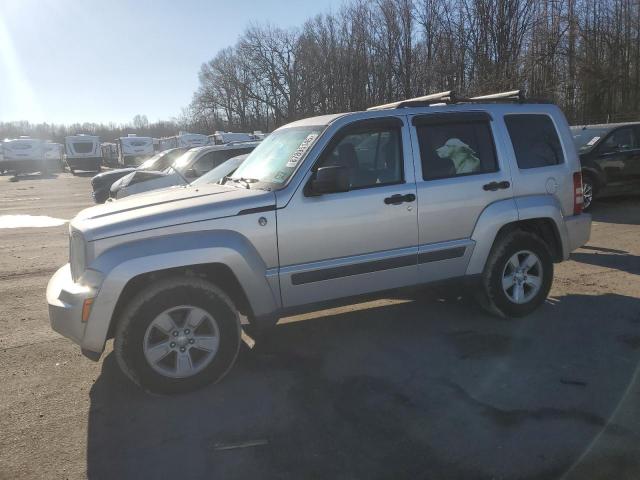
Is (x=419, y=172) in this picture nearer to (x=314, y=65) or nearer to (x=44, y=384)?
(x=44, y=384)

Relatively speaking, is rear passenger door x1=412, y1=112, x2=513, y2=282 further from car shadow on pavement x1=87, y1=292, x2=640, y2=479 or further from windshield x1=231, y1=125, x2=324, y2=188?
windshield x1=231, y1=125, x2=324, y2=188

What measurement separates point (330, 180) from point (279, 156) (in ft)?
2.75

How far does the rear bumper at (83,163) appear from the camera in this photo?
39344mm

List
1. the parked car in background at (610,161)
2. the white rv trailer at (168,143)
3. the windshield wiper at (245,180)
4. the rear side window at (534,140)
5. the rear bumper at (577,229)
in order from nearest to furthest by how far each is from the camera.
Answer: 1. the windshield wiper at (245,180)
2. the rear side window at (534,140)
3. the rear bumper at (577,229)
4. the parked car in background at (610,161)
5. the white rv trailer at (168,143)

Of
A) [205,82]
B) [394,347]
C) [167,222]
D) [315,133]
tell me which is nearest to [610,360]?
[394,347]

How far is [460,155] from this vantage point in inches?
192

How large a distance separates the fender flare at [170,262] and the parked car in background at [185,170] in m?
6.69

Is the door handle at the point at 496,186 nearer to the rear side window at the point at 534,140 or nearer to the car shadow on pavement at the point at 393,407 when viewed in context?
Answer: the rear side window at the point at 534,140

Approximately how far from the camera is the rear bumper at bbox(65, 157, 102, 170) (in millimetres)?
39344

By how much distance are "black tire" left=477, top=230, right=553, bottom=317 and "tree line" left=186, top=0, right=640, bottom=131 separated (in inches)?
835

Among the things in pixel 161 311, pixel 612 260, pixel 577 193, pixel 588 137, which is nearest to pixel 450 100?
pixel 577 193

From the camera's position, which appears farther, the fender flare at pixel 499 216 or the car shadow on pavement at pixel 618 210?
the car shadow on pavement at pixel 618 210

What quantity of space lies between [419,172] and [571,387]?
6.82 feet

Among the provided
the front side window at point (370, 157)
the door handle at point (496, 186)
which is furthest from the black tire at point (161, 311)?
the door handle at point (496, 186)
